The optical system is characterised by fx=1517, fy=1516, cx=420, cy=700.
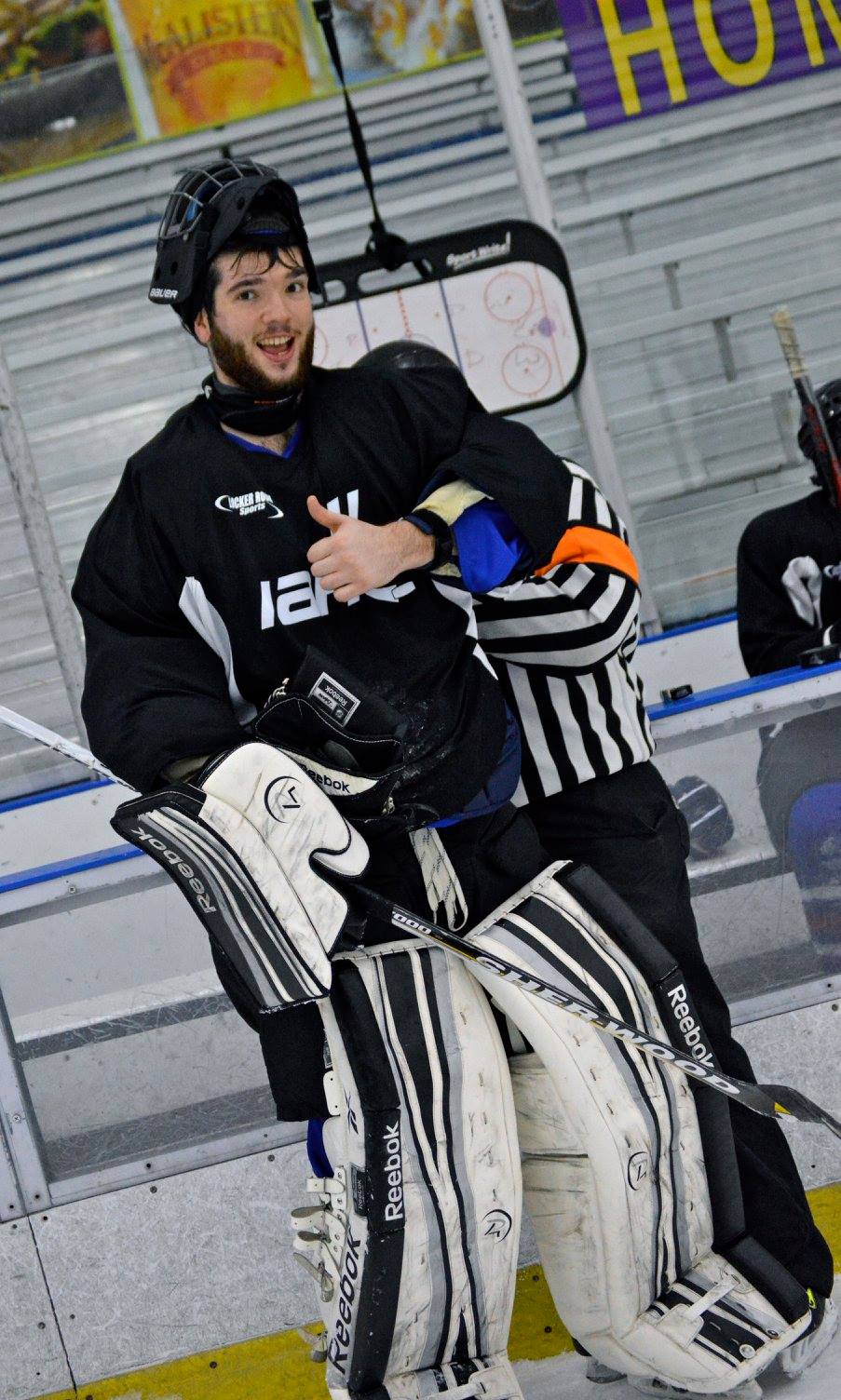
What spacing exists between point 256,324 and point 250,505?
0.20 metres

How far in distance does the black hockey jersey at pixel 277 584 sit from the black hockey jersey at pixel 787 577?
1599mm

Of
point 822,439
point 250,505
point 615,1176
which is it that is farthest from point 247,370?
point 822,439

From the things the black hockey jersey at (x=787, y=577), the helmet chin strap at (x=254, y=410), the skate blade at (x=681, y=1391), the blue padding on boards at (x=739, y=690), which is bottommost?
the skate blade at (x=681, y=1391)

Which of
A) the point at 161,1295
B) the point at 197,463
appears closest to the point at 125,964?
the point at 161,1295

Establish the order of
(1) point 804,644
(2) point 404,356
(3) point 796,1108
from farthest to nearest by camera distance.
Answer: (1) point 804,644, (2) point 404,356, (3) point 796,1108

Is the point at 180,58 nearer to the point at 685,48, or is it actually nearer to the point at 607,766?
the point at 685,48

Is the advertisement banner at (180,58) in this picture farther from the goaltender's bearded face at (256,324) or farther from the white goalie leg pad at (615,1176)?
the white goalie leg pad at (615,1176)

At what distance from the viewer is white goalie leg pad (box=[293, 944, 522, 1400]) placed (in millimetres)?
1592

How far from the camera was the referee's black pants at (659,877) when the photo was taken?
1873mm

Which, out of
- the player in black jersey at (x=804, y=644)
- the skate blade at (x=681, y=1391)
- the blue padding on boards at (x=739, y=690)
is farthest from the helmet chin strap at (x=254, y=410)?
the skate blade at (x=681, y=1391)

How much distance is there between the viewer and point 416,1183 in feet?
5.24

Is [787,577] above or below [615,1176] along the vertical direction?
above

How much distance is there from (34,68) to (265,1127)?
10.3 feet

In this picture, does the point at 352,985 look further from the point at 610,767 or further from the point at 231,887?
the point at 610,767
